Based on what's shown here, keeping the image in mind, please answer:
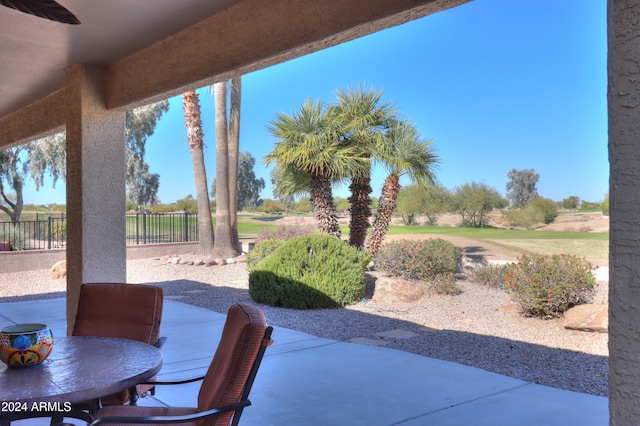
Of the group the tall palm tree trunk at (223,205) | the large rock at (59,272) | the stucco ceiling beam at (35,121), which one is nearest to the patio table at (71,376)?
the stucco ceiling beam at (35,121)

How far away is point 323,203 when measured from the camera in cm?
1204

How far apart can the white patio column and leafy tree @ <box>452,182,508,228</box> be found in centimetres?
1700

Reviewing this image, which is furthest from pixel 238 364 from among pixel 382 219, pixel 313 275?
pixel 382 219

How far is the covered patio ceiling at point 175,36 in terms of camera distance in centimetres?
308

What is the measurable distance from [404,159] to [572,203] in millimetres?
8251

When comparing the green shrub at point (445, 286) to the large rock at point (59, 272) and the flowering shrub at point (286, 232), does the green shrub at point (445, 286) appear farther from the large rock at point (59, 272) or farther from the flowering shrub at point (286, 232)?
the large rock at point (59, 272)

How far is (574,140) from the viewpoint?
64.6 feet

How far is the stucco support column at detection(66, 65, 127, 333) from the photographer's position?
4.95 m

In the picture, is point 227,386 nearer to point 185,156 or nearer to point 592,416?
point 592,416

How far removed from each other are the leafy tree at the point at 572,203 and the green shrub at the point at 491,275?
765 centimetres

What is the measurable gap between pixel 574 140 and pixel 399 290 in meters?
13.6

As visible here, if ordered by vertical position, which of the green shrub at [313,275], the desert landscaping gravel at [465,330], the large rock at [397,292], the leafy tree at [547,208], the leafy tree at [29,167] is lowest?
the desert landscaping gravel at [465,330]

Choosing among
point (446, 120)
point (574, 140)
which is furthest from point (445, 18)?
point (574, 140)

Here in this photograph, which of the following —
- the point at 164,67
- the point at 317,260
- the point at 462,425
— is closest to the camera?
the point at 462,425
